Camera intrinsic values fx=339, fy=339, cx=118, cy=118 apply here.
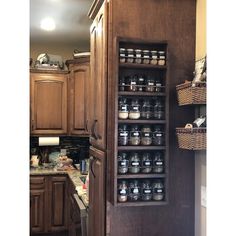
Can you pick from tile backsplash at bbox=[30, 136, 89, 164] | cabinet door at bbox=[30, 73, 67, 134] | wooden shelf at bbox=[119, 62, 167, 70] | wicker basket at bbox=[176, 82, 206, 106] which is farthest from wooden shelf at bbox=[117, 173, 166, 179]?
tile backsplash at bbox=[30, 136, 89, 164]

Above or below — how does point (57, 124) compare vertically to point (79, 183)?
above

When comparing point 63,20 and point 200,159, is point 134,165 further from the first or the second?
point 63,20

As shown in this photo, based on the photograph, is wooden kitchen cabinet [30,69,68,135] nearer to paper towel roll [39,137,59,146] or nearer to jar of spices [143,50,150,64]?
paper towel roll [39,137,59,146]

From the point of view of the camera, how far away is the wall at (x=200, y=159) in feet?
6.30

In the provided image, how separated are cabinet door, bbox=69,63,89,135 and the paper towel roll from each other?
28 cm

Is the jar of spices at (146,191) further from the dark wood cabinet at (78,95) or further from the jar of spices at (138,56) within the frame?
the dark wood cabinet at (78,95)

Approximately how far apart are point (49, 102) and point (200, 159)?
10.2ft

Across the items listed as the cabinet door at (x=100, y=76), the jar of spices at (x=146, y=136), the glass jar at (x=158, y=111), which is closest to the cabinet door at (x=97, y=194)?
the cabinet door at (x=100, y=76)

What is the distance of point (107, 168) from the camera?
6.61ft

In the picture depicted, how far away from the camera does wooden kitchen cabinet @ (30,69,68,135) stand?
15.2ft

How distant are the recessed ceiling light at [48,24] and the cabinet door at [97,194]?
1.84m
